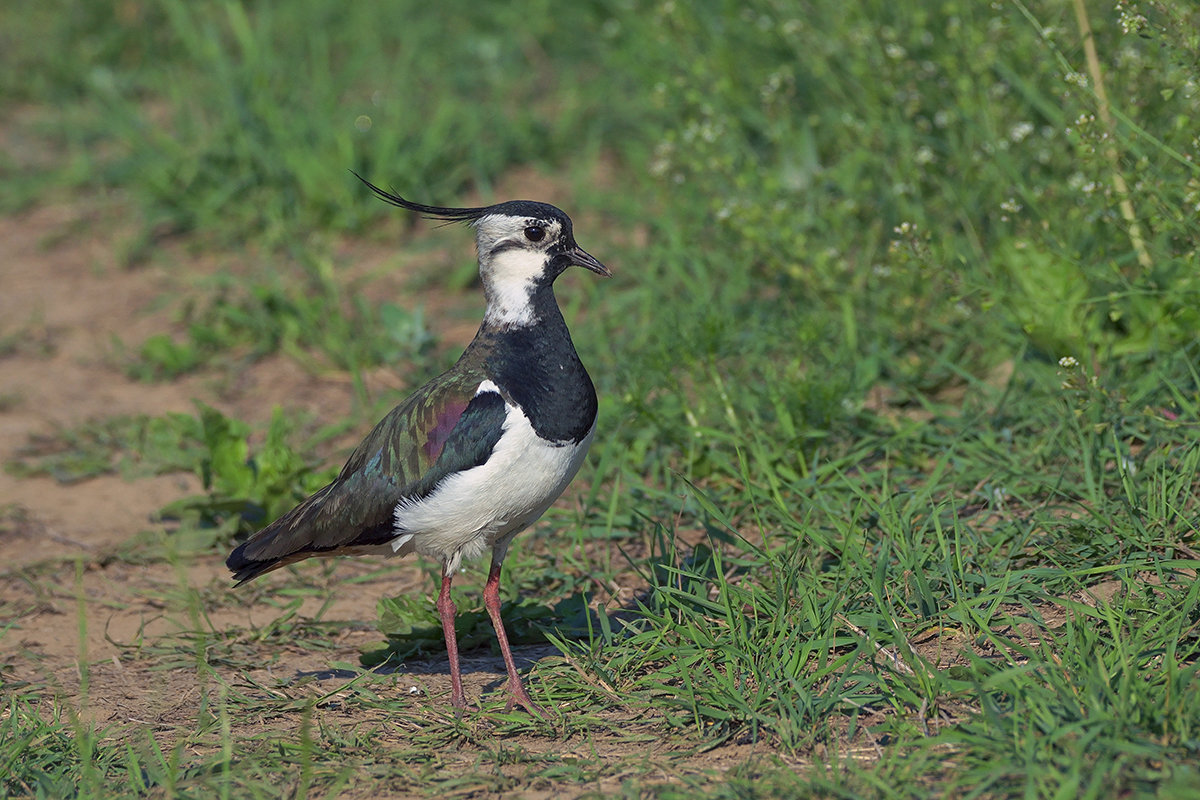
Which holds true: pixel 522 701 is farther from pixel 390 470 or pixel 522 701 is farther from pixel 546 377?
pixel 546 377

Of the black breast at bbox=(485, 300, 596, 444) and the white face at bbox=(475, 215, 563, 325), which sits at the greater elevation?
the white face at bbox=(475, 215, 563, 325)

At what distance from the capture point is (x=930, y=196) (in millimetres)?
5883

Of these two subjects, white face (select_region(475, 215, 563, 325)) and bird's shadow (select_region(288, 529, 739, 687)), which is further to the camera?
bird's shadow (select_region(288, 529, 739, 687))

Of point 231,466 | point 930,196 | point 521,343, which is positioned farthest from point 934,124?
point 231,466

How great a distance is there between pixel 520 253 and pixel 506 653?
119 cm

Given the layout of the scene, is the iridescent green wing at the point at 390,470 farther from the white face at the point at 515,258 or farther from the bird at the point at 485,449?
the white face at the point at 515,258

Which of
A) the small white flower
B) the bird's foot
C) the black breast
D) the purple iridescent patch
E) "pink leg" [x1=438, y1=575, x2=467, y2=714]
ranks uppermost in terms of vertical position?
the small white flower

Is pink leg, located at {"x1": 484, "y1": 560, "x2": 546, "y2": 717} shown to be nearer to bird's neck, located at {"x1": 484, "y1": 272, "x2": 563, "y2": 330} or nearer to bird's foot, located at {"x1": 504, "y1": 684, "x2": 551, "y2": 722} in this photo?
bird's foot, located at {"x1": 504, "y1": 684, "x2": 551, "y2": 722}

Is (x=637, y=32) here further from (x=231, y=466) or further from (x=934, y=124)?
(x=231, y=466)

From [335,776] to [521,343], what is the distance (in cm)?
132

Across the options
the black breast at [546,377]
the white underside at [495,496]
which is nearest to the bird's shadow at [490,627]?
the white underside at [495,496]

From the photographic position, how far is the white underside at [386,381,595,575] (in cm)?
369

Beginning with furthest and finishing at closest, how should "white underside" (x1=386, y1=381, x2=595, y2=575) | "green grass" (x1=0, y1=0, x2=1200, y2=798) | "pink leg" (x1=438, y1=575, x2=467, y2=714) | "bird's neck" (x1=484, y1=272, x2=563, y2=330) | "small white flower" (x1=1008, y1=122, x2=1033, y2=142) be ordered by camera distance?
1. "small white flower" (x1=1008, y1=122, x2=1033, y2=142)
2. "bird's neck" (x1=484, y1=272, x2=563, y2=330)
3. "pink leg" (x1=438, y1=575, x2=467, y2=714)
4. "white underside" (x1=386, y1=381, x2=595, y2=575)
5. "green grass" (x1=0, y1=0, x2=1200, y2=798)

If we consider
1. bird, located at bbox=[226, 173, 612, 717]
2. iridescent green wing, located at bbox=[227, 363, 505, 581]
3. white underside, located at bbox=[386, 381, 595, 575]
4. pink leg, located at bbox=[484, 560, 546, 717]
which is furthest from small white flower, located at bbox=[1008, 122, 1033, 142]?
pink leg, located at bbox=[484, 560, 546, 717]
